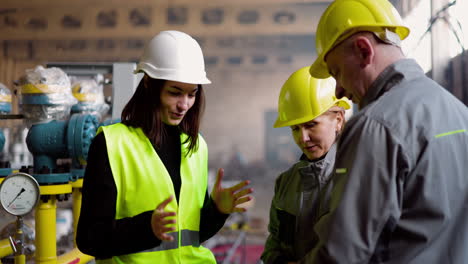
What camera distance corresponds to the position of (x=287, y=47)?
26.2 feet

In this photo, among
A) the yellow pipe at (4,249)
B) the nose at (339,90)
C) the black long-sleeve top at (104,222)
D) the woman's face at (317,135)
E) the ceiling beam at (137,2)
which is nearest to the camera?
the nose at (339,90)

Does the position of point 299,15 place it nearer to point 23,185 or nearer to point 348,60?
point 23,185

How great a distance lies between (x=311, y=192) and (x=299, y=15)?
680cm

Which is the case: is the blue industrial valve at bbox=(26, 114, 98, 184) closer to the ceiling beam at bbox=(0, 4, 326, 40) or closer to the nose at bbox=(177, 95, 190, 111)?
the nose at bbox=(177, 95, 190, 111)

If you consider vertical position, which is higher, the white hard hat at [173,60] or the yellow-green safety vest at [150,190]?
the white hard hat at [173,60]

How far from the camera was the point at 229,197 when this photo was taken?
1.46 m

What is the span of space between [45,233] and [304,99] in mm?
1794

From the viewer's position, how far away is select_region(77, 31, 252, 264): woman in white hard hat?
127cm

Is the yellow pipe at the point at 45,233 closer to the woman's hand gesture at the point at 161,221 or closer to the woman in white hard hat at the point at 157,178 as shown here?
the woman in white hard hat at the point at 157,178

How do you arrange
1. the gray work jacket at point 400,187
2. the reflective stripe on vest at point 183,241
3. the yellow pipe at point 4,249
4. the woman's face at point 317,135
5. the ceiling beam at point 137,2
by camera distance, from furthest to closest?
the ceiling beam at point 137,2
the yellow pipe at point 4,249
the woman's face at point 317,135
the reflective stripe on vest at point 183,241
the gray work jacket at point 400,187

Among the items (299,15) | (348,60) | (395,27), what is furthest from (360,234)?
(299,15)

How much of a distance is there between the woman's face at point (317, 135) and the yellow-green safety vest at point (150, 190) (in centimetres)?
41

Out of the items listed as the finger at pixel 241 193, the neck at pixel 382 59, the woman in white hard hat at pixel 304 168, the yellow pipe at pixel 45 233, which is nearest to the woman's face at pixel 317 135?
the woman in white hard hat at pixel 304 168

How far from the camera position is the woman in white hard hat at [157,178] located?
1269 millimetres
